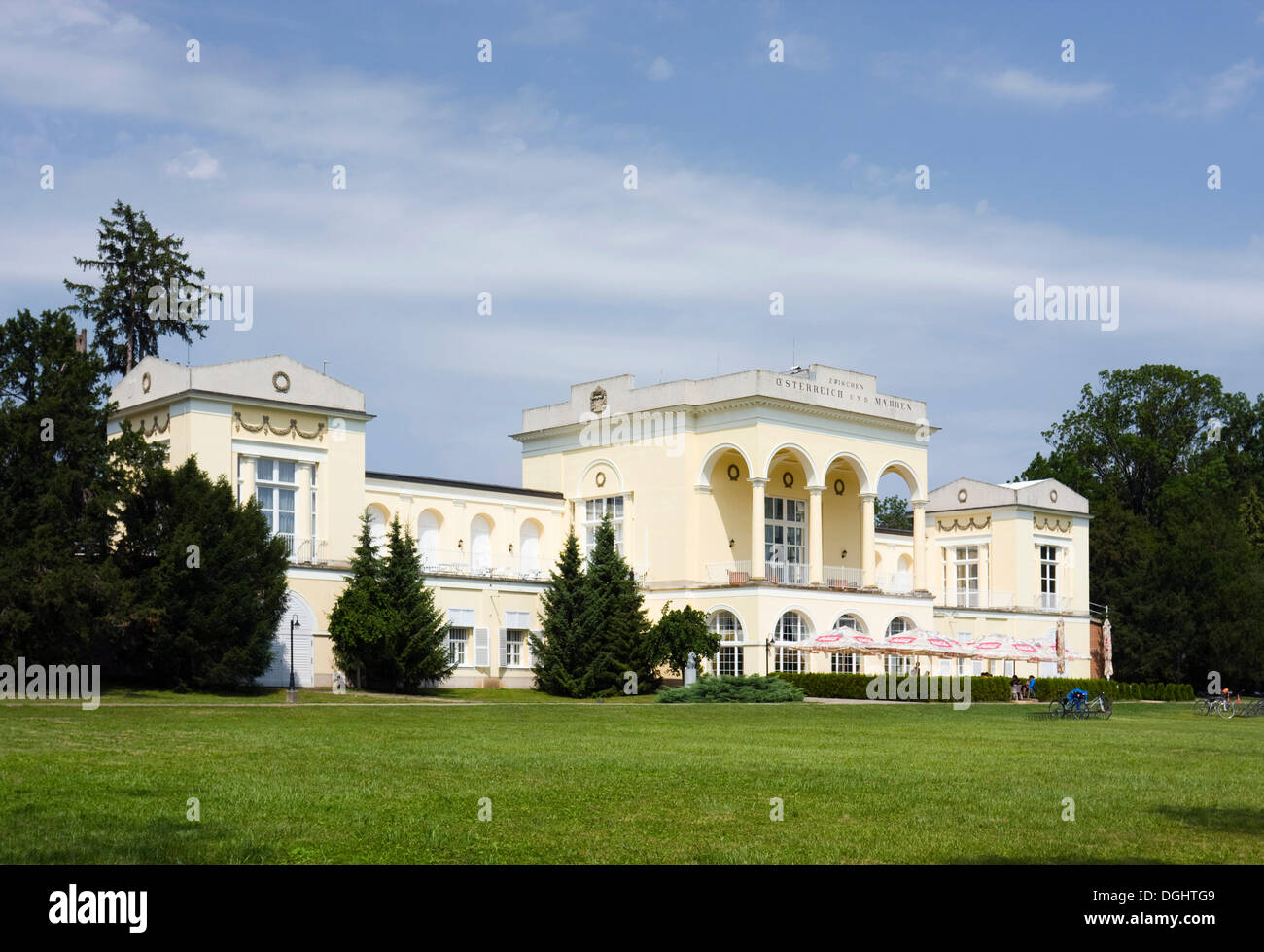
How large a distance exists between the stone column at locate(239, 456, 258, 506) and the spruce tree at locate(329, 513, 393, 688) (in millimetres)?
3808

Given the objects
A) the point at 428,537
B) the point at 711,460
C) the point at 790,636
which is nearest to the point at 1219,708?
the point at 790,636

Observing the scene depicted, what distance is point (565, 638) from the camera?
49.7 m

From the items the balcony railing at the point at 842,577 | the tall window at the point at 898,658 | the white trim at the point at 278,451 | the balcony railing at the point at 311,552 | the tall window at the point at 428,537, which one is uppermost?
the white trim at the point at 278,451

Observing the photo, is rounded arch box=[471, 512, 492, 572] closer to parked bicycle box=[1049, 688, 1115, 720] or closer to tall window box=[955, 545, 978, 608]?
tall window box=[955, 545, 978, 608]

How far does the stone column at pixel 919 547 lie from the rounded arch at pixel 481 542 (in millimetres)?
17191

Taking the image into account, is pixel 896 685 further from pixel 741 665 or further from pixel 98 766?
pixel 98 766

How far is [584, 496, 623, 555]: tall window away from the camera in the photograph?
58.2 meters

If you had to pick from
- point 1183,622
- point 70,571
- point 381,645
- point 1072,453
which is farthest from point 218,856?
point 1072,453

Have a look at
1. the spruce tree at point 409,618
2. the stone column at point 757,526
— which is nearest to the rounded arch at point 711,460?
the stone column at point 757,526
